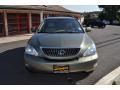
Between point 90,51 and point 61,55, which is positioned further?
point 90,51

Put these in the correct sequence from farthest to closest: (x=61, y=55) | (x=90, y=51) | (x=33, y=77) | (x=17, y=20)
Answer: (x=17, y=20) < (x=33, y=77) < (x=90, y=51) < (x=61, y=55)

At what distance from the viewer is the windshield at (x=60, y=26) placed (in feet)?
20.3

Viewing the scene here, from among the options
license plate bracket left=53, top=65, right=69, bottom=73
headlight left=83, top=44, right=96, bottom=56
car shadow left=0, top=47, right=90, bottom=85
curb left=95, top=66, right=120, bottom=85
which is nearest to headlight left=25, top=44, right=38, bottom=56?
license plate bracket left=53, top=65, right=69, bottom=73

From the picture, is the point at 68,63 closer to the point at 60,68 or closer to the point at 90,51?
the point at 60,68

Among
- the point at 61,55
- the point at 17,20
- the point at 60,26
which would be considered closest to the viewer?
the point at 61,55

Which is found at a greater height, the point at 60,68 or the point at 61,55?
the point at 61,55

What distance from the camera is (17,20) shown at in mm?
19906

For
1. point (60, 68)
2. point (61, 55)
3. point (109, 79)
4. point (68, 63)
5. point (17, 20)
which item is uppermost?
point (61, 55)

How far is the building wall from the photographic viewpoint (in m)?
17.8

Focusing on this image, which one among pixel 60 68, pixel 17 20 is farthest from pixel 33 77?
pixel 17 20

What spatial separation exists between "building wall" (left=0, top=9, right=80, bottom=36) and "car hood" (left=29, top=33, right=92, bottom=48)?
12.8 metres

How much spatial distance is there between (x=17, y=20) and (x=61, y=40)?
51.0 feet

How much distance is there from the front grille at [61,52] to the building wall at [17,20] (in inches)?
530

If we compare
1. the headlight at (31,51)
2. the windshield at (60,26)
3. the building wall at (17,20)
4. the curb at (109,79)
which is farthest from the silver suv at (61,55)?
the building wall at (17,20)
